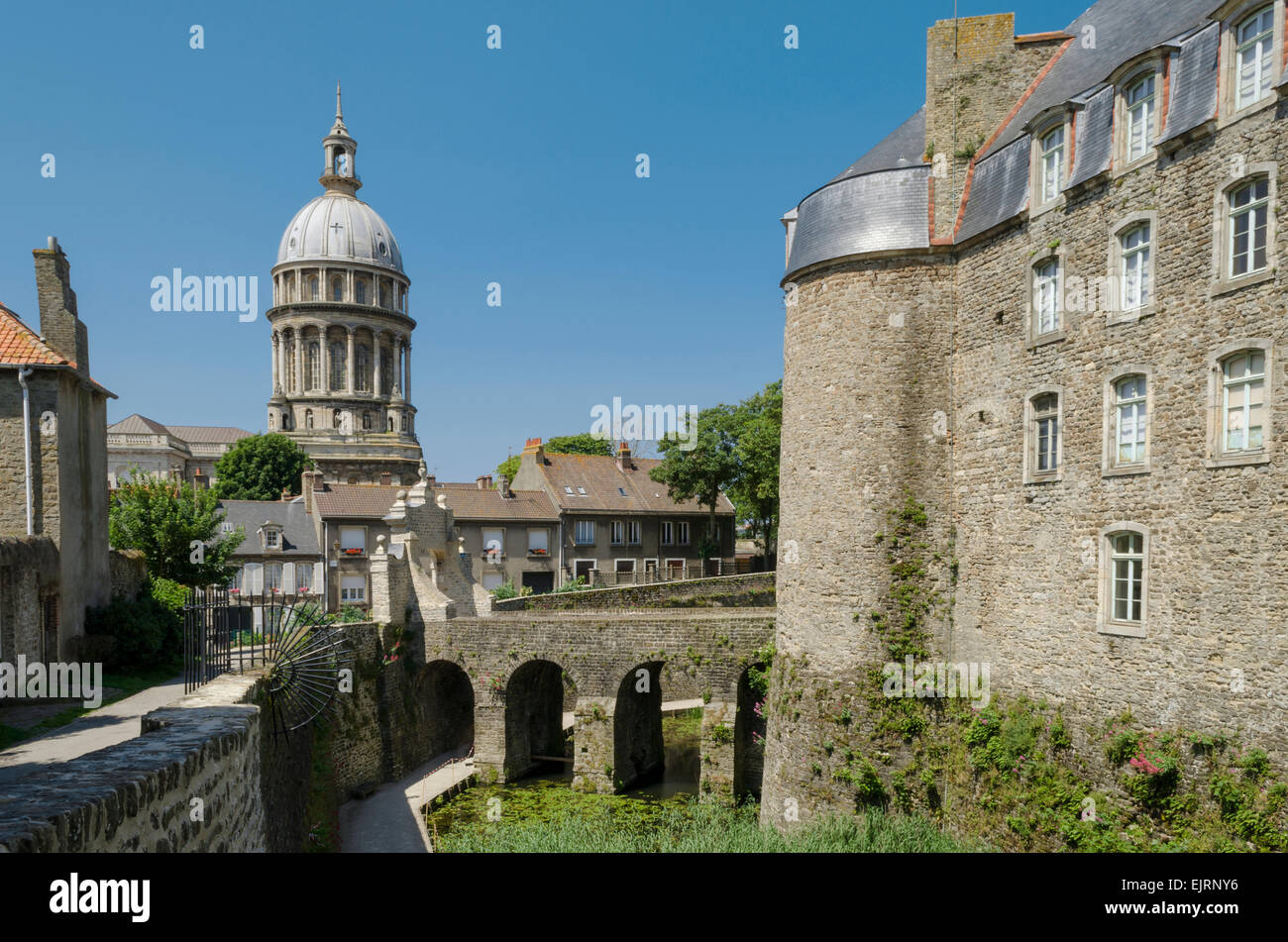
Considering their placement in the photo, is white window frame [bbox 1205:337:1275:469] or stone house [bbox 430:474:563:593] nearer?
white window frame [bbox 1205:337:1275:469]

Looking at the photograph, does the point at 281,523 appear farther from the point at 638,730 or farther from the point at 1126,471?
the point at 1126,471

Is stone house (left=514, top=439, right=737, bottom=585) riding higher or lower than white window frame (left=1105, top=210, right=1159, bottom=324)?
lower

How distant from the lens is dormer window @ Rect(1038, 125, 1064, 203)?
1295 cm

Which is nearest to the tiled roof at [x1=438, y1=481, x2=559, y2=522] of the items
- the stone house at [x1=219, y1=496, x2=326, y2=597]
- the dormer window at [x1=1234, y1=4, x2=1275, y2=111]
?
the stone house at [x1=219, y1=496, x2=326, y2=597]

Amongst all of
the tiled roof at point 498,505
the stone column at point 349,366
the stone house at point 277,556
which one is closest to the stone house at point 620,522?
the tiled roof at point 498,505

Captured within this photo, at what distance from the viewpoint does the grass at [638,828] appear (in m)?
14.2

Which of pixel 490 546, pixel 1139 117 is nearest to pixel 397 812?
pixel 1139 117

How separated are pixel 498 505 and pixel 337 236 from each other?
4010cm

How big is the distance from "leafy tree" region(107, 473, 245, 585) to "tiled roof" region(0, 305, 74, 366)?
6760 mm

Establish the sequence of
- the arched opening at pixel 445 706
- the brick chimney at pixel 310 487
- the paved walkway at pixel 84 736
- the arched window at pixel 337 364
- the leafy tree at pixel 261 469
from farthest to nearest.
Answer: the arched window at pixel 337 364 → the leafy tree at pixel 261 469 → the brick chimney at pixel 310 487 → the arched opening at pixel 445 706 → the paved walkway at pixel 84 736

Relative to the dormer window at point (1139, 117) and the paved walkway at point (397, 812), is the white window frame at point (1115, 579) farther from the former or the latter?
the paved walkway at point (397, 812)

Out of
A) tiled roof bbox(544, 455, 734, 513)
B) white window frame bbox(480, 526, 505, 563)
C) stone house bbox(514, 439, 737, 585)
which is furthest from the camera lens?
tiled roof bbox(544, 455, 734, 513)

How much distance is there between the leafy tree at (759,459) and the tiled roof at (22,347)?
25.9 meters

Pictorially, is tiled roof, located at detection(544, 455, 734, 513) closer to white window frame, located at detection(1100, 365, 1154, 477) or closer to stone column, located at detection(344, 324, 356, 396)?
white window frame, located at detection(1100, 365, 1154, 477)
